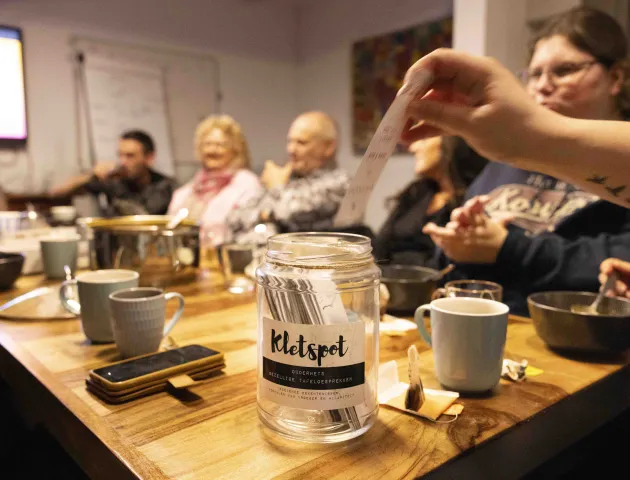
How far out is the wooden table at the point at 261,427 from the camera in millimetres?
504

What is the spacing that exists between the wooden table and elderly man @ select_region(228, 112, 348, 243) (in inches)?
69.2

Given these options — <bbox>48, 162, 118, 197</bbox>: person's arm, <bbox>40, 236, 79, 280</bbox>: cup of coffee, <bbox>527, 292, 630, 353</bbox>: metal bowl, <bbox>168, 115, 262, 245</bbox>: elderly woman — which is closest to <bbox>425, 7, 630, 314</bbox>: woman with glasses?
<bbox>527, 292, 630, 353</bbox>: metal bowl

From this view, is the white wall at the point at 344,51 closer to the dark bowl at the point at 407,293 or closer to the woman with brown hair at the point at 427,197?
the woman with brown hair at the point at 427,197

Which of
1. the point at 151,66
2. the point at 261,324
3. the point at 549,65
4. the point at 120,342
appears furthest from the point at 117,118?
the point at 261,324

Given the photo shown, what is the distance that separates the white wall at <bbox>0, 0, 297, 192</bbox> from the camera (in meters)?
3.75

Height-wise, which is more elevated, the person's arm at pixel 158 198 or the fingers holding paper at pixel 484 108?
the fingers holding paper at pixel 484 108

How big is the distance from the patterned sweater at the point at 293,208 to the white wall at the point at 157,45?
6.27ft

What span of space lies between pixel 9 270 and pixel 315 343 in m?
0.98

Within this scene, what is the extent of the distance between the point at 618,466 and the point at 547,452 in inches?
19.1

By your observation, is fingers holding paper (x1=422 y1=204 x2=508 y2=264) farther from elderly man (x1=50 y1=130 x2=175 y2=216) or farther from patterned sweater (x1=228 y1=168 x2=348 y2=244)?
elderly man (x1=50 y1=130 x2=175 y2=216)

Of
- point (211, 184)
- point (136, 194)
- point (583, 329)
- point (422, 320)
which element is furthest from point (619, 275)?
point (136, 194)

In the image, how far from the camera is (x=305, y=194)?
8.99ft

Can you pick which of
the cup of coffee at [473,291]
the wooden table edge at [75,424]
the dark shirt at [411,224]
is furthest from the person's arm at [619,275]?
the dark shirt at [411,224]

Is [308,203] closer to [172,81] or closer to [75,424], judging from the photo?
[75,424]
